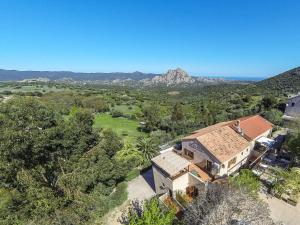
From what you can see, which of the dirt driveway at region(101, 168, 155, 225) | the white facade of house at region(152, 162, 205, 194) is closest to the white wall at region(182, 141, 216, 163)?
the white facade of house at region(152, 162, 205, 194)

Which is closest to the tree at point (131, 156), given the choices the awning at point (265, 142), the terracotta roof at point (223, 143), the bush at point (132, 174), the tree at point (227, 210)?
the bush at point (132, 174)

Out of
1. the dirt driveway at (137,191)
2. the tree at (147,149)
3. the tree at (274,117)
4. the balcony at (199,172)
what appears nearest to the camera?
the dirt driveway at (137,191)

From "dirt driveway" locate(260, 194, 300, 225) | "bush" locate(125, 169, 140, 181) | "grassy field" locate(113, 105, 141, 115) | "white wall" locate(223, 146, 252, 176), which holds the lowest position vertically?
"bush" locate(125, 169, 140, 181)

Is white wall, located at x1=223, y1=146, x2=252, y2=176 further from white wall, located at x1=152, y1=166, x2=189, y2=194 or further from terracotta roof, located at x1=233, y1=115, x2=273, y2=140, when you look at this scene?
white wall, located at x1=152, y1=166, x2=189, y2=194

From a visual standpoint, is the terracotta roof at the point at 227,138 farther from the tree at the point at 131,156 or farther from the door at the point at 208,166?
the tree at the point at 131,156

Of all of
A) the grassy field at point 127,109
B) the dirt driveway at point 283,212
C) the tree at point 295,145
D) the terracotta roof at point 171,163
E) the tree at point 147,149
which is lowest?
the grassy field at point 127,109

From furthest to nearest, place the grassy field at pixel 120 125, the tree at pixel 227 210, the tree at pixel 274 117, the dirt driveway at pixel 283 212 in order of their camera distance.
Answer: the grassy field at pixel 120 125 → the tree at pixel 274 117 → the dirt driveway at pixel 283 212 → the tree at pixel 227 210

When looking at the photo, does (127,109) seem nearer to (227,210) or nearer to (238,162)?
(238,162)
